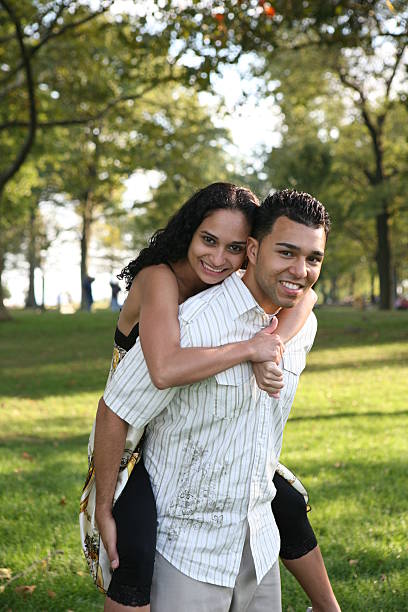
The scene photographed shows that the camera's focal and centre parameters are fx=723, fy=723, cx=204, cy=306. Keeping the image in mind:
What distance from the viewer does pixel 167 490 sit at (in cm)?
262

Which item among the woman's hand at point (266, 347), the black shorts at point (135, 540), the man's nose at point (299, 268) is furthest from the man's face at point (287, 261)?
the black shorts at point (135, 540)

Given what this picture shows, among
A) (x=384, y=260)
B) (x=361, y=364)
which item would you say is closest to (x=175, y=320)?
(x=361, y=364)

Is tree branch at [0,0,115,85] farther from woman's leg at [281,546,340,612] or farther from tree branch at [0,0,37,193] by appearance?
woman's leg at [281,546,340,612]

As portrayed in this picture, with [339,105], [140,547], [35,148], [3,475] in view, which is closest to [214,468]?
[140,547]

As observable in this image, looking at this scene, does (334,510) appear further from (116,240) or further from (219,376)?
(116,240)

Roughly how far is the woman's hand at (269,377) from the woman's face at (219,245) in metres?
0.69

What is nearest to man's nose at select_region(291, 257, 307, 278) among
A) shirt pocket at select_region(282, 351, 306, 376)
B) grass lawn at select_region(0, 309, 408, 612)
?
shirt pocket at select_region(282, 351, 306, 376)

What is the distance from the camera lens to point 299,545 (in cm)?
325

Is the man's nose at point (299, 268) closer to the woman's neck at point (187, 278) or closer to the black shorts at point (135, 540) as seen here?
the woman's neck at point (187, 278)

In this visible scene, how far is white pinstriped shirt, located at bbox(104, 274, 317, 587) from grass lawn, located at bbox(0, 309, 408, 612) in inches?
77.8

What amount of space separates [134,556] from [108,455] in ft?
1.21

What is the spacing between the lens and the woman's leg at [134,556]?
248cm

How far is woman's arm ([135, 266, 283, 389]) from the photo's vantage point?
253 centimetres

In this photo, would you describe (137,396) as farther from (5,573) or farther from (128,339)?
(5,573)
